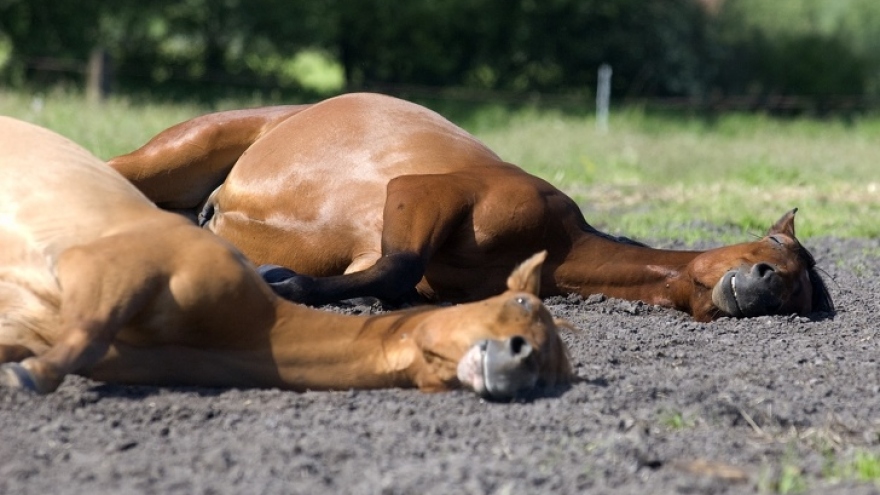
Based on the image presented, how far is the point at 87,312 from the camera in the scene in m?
3.55

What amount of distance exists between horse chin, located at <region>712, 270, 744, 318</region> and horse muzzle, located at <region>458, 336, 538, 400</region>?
5.70ft

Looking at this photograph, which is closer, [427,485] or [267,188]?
[427,485]

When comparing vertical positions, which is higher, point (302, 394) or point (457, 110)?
point (302, 394)

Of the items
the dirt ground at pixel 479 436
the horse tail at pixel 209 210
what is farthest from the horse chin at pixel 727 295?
the horse tail at pixel 209 210

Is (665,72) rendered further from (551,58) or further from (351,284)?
(351,284)

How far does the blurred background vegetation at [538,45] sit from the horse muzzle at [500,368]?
762 inches

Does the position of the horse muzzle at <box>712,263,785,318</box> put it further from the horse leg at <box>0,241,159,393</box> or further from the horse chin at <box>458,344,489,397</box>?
the horse leg at <box>0,241,159,393</box>

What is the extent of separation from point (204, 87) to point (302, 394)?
18211mm

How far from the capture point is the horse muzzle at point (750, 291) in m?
5.09

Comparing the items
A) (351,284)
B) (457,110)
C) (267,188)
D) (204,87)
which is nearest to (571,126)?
(457,110)

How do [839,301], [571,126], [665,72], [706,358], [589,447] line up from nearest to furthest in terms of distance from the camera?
[589,447] → [706,358] → [839,301] → [571,126] → [665,72]

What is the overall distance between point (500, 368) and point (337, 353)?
560mm

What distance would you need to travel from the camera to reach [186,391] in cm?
387

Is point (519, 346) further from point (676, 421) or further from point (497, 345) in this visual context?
point (676, 421)
